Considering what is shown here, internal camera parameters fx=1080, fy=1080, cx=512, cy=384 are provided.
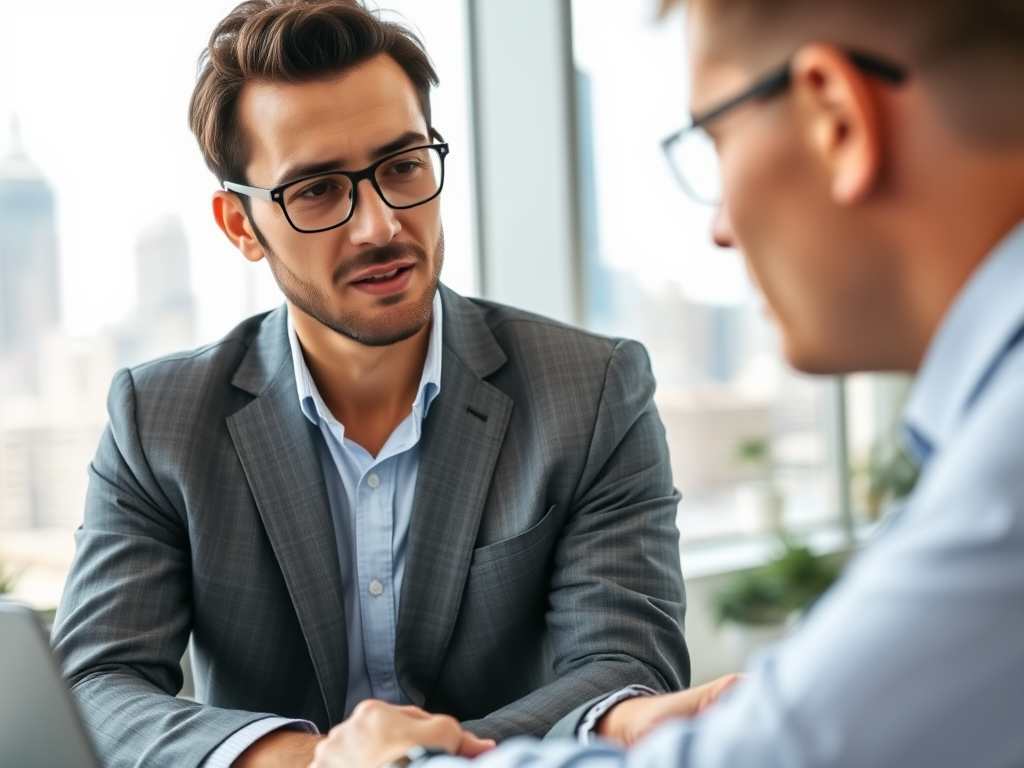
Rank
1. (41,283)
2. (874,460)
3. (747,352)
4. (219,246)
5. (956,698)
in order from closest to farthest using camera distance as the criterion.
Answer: (956,698) → (41,283) → (219,246) → (747,352) → (874,460)

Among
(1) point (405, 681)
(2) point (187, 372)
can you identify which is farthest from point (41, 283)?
(1) point (405, 681)

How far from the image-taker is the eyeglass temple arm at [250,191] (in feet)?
6.59

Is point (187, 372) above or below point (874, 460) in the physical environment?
above

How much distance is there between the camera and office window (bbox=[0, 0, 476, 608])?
111 inches

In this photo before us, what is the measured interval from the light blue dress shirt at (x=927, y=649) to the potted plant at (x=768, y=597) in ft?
12.9

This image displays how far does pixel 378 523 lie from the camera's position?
191cm

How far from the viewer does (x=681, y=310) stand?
15.2 feet

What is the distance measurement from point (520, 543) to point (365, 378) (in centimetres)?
46

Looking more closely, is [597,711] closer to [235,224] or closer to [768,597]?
[235,224]

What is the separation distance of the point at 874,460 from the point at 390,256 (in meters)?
4.66

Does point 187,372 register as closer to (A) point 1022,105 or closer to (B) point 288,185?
(B) point 288,185

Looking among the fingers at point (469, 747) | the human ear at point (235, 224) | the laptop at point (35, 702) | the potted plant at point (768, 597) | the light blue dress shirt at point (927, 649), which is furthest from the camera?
the potted plant at point (768, 597)

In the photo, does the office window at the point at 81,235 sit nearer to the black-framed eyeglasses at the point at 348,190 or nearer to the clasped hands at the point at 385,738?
the black-framed eyeglasses at the point at 348,190

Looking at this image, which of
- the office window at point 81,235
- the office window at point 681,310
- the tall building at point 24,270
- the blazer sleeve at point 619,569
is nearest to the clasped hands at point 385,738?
the blazer sleeve at point 619,569
